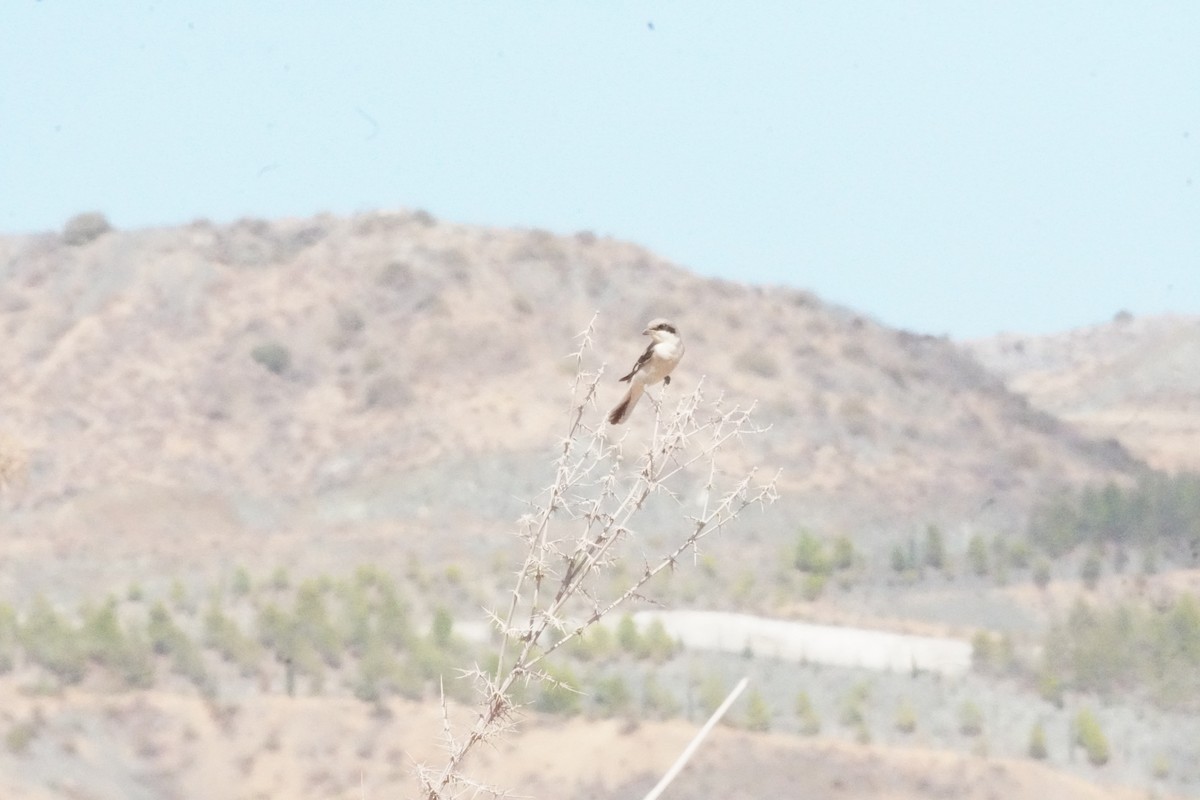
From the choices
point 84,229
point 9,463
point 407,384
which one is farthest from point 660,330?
point 84,229

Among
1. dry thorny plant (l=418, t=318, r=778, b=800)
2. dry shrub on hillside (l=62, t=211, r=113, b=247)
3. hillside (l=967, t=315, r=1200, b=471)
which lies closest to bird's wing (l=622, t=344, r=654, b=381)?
dry thorny plant (l=418, t=318, r=778, b=800)

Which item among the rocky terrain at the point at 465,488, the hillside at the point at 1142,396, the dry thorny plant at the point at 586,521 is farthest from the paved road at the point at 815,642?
the dry thorny plant at the point at 586,521

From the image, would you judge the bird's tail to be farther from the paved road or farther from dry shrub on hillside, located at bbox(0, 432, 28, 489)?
the paved road

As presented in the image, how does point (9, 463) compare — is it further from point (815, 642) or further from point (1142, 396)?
point (1142, 396)

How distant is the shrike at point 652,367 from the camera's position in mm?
6273

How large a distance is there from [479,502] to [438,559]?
7267mm

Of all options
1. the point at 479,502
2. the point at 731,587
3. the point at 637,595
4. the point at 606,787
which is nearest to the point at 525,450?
the point at 479,502

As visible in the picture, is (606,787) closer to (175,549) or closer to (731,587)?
(731,587)

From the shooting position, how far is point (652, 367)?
6305mm

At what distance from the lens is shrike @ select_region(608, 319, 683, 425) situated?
20.6 ft

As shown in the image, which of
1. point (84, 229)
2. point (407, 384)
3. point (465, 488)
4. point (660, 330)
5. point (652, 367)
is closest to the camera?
point (652, 367)

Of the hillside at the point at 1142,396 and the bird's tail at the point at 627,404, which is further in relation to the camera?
the hillside at the point at 1142,396

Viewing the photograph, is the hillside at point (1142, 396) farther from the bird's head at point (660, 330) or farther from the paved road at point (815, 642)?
the bird's head at point (660, 330)

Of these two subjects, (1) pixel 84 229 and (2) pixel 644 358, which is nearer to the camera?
(2) pixel 644 358
